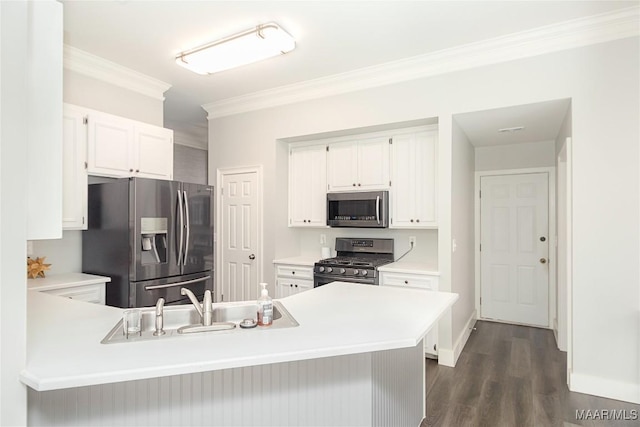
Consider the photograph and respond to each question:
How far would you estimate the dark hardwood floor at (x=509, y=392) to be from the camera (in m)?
2.45

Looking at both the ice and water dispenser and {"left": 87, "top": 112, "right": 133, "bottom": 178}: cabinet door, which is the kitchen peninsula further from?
{"left": 87, "top": 112, "right": 133, "bottom": 178}: cabinet door

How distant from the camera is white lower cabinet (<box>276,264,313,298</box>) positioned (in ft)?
13.4

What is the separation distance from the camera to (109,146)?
3.31 meters

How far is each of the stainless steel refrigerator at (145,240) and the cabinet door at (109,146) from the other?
0.20m

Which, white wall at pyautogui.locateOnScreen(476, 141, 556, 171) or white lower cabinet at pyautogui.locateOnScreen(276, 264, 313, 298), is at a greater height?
white wall at pyautogui.locateOnScreen(476, 141, 556, 171)

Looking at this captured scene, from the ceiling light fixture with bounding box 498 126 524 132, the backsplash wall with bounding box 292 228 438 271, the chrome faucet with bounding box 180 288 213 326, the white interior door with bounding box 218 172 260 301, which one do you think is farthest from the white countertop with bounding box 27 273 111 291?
the ceiling light fixture with bounding box 498 126 524 132

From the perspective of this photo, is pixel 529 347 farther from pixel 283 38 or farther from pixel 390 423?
pixel 283 38

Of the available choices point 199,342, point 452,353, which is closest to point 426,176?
point 452,353

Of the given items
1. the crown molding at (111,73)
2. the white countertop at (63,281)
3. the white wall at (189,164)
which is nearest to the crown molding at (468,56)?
the crown molding at (111,73)

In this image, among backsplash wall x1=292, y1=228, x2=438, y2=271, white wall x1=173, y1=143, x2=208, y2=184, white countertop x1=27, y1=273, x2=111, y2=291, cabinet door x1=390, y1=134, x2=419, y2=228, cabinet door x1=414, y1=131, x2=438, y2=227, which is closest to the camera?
white countertop x1=27, y1=273, x2=111, y2=291

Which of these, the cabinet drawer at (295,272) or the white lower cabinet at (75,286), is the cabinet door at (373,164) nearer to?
the cabinet drawer at (295,272)

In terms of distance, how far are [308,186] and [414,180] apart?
4.17 feet

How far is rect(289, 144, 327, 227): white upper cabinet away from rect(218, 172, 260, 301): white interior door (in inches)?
18.0

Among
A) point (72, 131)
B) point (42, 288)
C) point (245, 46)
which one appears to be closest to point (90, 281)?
point (42, 288)
